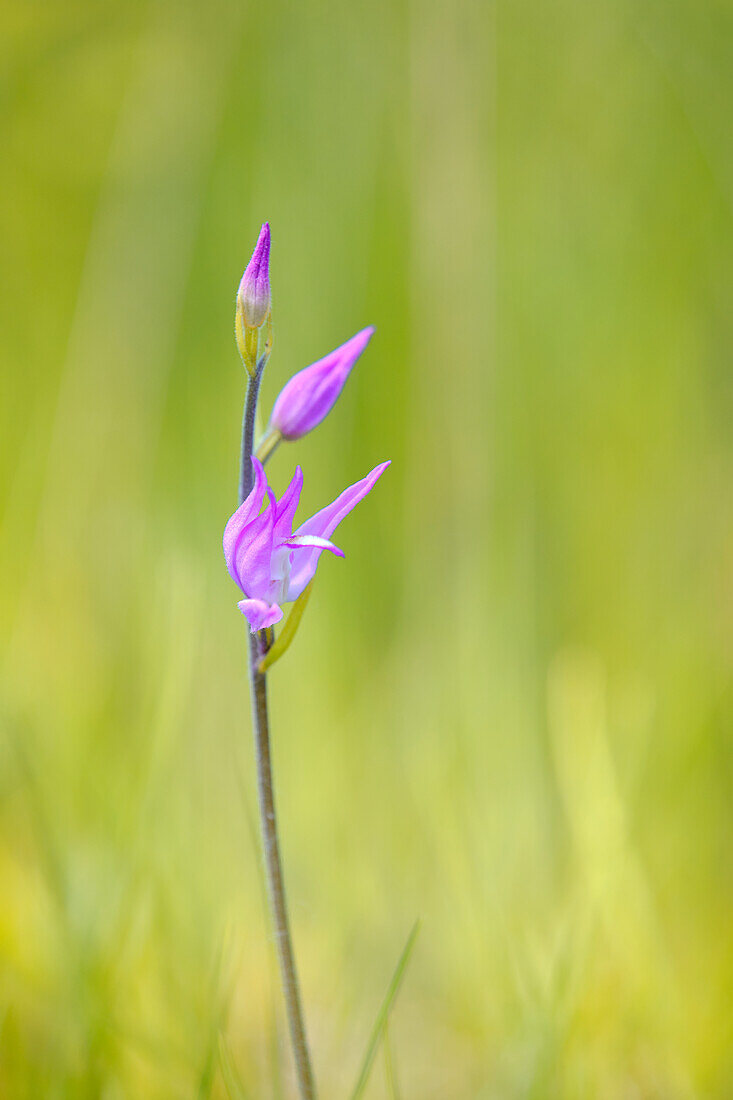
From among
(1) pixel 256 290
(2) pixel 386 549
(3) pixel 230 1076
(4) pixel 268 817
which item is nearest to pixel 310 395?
(1) pixel 256 290

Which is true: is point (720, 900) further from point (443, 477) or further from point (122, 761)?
point (443, 477)

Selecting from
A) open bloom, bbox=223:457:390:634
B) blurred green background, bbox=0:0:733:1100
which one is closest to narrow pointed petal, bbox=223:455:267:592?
open bloom, bbox=223:457:390:634

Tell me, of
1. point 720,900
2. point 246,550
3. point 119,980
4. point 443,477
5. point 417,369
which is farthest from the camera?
point 417,369

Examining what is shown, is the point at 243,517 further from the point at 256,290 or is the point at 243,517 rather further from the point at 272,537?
the point at 256,290

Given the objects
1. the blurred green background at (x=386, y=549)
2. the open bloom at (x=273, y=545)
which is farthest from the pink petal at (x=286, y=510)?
the blurred green background at (x=386, y=549)

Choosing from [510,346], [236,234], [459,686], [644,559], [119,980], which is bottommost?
[119,980]

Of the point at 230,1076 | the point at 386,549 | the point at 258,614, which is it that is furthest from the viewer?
the point at 386,549

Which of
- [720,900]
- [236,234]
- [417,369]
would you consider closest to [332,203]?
[236,234]
